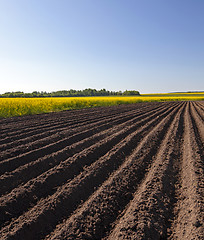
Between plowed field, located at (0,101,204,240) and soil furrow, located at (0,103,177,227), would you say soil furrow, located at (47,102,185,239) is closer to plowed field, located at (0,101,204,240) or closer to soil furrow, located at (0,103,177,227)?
plowed field, located at (0,101,204,240)

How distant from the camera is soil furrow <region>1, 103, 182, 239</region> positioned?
2.53m

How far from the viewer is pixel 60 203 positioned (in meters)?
3.10

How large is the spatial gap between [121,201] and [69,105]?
18.7 meters

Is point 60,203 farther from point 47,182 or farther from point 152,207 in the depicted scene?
point 152,207

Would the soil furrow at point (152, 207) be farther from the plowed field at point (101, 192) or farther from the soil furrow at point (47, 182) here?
the soil furrow at point (47, 182)

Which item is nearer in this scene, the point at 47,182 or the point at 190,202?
the point at 190,202

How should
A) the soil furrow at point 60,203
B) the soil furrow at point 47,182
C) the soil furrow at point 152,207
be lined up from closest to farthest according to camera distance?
the soil furrow at point 152,207, the soil furrow at point 60,203, the soil furrow at point 47,182

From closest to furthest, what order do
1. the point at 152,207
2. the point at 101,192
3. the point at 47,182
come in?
the point at 152,207, the point at 101,192, the point at 47,182

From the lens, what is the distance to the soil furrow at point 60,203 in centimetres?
253

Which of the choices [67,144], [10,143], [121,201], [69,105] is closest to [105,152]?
[67,144]

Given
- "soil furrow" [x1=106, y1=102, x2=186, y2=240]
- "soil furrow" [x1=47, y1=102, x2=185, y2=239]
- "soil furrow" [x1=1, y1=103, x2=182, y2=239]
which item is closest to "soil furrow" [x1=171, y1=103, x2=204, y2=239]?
"soil furrow" [x1=106, y1=102, x2=186, y2=240]

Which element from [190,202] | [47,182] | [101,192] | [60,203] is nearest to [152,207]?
[190,202]

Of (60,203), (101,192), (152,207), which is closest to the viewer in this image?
(152,207)

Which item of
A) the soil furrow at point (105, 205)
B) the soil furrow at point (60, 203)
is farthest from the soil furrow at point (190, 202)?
the soil furrow at point (60, 203)
